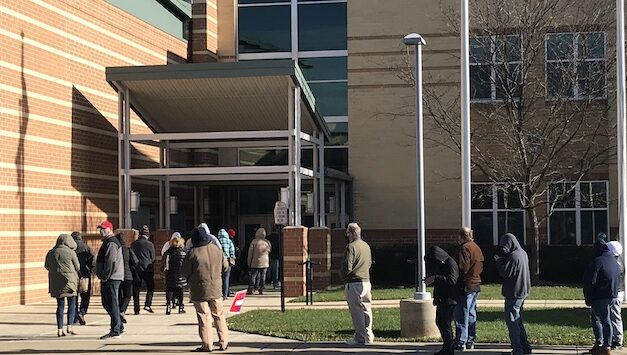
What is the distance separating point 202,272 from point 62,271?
2.89m

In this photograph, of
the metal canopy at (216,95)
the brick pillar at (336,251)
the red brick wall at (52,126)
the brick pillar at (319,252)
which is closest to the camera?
the red brick wall at (52,126)

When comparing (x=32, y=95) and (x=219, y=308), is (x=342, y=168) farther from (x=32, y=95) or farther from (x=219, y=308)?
(x=219, y=308)

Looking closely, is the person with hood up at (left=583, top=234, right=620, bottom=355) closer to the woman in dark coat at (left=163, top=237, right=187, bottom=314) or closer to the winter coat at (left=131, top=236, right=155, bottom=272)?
the woman in dark coat at (left=163, top=237, right=187, bottom=314)

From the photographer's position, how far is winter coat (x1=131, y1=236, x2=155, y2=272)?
19.6 metres

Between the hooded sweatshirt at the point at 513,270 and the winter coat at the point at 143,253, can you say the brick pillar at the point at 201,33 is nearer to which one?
the winter coat at the point at 143,253

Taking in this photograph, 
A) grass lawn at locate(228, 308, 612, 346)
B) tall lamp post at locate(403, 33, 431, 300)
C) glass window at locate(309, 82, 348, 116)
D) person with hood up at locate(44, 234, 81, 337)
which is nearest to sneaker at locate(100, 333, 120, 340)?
person with hood up at locate(44, 234, 81, 337)

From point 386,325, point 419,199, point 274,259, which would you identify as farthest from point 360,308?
point 274,259

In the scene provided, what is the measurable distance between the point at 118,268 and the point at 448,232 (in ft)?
57.5

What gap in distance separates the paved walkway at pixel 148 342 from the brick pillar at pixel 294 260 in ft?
14.7

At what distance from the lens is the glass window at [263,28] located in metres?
33.1

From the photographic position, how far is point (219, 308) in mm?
14102

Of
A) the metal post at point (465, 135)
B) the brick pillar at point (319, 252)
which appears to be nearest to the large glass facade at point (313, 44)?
the brick pillar at point (319, 252)

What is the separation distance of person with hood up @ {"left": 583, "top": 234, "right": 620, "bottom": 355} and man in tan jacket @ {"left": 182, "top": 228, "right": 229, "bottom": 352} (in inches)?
201

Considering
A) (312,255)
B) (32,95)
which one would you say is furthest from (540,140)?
(32,95)
